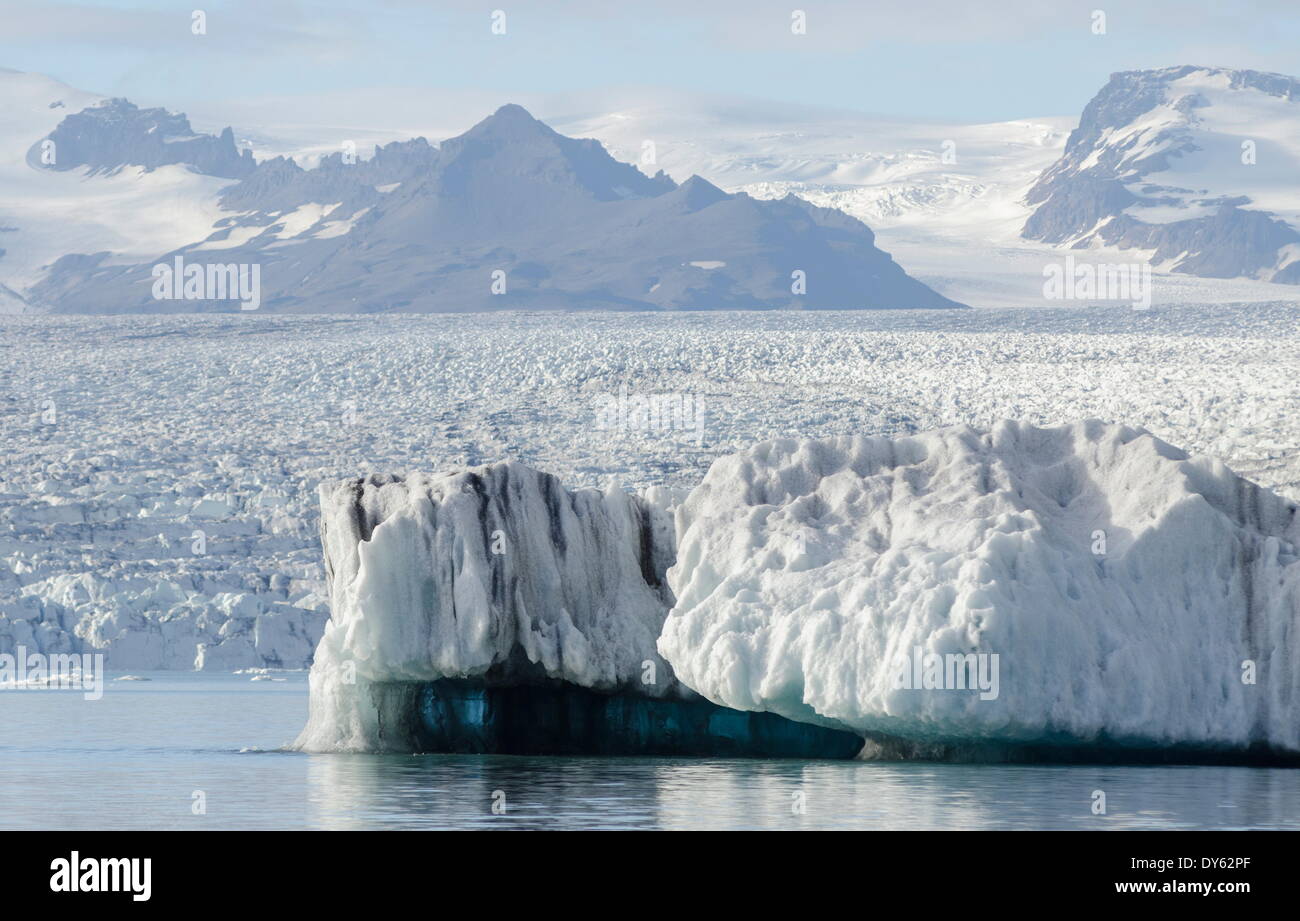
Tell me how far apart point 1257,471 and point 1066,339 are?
15.4 m

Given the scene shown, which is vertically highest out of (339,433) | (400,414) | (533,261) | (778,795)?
(533,261)

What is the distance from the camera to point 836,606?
58.3ft

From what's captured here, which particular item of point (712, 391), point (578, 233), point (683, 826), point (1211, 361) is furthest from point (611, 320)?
point (578, 233)

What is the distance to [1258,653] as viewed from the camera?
1808 centimetres

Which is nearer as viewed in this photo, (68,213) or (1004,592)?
(1004,592)

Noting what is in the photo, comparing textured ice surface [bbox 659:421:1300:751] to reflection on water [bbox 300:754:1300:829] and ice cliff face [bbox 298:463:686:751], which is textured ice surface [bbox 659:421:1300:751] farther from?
ice cliff face [bbox 298:463:686:751]

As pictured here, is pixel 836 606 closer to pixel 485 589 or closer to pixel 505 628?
pixel 505 628

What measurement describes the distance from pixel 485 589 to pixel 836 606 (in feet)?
11.7

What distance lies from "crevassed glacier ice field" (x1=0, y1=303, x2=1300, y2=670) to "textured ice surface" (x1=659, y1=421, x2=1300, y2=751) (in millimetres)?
20844

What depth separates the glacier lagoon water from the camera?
575 inches

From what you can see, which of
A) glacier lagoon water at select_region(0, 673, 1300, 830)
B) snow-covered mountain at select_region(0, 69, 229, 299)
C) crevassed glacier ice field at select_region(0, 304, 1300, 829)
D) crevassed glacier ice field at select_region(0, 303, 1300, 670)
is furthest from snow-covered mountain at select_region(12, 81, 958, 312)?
glacier lagoon water at select_region(0, 673, 1300, 830)

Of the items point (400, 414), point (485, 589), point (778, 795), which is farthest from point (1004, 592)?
point (400, 414)

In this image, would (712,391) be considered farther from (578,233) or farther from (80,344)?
(578,233)

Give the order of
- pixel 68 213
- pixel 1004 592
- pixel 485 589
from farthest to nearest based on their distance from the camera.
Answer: pixel 68 213 < pixel 485 589 < pixel 1004 592
